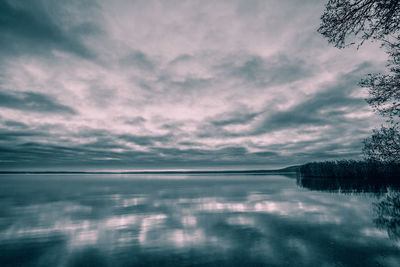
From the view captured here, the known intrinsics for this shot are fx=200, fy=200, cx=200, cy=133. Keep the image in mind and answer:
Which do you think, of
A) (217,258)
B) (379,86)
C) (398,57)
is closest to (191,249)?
(217,258)

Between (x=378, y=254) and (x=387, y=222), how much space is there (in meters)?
11.3

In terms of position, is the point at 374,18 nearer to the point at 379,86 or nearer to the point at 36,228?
the point at 379,86

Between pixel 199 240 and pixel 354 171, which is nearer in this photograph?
pixel 199 240

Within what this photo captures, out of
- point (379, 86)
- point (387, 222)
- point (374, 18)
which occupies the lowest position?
point (387, 222)

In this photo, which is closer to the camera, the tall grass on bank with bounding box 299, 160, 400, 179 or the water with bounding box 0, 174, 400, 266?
the water with bounding box 0, 174, 400, 266

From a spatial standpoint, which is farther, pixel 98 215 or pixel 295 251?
pixel 98 215

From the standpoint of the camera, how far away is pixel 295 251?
10.7 m

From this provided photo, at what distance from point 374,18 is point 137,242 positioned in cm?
1682

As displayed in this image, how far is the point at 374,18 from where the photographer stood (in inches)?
345

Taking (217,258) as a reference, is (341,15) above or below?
above

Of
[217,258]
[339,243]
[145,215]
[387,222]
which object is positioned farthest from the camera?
[145,215]

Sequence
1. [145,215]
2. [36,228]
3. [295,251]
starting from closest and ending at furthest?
[295,251], [36,228], [145,215]

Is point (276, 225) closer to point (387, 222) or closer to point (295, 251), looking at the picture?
point (295, 251)

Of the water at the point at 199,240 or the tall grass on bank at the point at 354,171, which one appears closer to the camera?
the water at the point at 199,240
